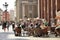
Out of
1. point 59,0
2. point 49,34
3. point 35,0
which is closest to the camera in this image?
point 49,34

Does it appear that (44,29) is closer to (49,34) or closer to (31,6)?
(49,34)

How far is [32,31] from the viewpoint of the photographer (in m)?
21.7

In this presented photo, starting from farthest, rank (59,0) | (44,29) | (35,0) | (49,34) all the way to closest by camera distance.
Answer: (35,0) < (59,0) < (49,34) < (44,29)

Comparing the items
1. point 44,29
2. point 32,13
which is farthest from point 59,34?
point 32,13

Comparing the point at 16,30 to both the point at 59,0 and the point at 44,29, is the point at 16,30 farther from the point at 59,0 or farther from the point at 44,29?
the point at 59,0

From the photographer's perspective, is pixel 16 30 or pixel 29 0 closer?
pixel 16 30

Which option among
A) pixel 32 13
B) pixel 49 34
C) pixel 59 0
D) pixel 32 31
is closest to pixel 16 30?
pixel 32 31

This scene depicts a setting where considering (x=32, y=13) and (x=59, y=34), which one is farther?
(x=32, y=13)

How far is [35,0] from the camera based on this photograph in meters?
58.5

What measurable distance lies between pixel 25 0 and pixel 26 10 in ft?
8.33

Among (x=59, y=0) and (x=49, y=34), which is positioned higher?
(x=59, y=0)

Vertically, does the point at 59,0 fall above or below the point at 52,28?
above

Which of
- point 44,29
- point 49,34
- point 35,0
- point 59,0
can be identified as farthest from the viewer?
point 35,0

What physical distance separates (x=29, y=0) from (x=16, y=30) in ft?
126
